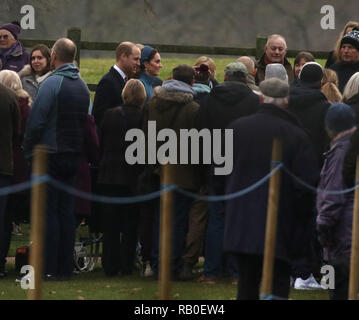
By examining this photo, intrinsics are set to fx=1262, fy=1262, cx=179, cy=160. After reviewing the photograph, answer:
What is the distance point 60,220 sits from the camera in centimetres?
1332

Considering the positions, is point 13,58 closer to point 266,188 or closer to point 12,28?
point 12,28

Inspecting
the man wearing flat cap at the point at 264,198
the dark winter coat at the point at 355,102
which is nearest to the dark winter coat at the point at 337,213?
the man wearing flat cap at the point at 264,198

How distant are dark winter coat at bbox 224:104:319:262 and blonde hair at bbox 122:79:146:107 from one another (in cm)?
393

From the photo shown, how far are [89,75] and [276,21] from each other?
20.9 meters

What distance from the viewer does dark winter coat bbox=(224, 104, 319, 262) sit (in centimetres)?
990

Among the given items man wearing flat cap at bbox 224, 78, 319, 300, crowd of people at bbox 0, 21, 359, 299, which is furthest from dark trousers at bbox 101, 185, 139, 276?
man wearing flat cap at bbox 224, 78, 319, 300

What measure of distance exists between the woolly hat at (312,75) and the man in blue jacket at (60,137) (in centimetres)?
232

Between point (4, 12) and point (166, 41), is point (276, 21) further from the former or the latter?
point (4, 12)

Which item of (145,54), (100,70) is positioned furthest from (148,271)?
(100,70)

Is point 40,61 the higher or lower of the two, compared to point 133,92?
higher

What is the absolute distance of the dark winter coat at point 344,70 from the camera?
1519cm

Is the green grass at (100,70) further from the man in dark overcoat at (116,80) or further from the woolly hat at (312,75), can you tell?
the woolly hat at (312,75)

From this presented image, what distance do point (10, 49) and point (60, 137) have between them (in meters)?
3.90

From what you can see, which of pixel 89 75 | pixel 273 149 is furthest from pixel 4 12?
pixel 273 149
